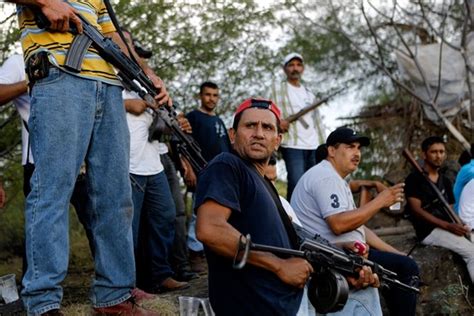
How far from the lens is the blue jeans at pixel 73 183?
345 cm

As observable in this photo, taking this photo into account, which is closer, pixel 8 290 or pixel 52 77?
pixel 52 77

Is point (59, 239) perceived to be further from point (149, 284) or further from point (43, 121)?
point (149, 284)

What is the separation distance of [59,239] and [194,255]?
10.6 ft

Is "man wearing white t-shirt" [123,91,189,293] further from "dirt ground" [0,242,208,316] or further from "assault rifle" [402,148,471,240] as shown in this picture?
"assault rifle" [402,148,471,240]

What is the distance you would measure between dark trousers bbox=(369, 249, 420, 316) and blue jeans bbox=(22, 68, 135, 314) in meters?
2.24

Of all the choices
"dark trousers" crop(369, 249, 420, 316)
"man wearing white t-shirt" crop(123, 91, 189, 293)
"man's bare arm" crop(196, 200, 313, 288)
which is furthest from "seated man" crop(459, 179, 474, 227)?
"man's bare arm" crop(196, 200, 313, 288)

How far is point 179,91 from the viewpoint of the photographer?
8602mm

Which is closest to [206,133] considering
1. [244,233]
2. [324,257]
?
[324,257]

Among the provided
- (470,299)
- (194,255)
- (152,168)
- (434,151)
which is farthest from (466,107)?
(152,168)

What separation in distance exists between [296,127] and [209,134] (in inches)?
41.0

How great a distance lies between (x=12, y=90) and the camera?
436cm

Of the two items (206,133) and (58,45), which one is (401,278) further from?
(58,45)

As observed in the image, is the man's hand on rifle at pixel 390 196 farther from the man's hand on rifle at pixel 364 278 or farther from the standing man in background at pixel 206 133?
the standing man in background at pixel 206 133

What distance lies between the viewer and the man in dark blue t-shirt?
121 inches
